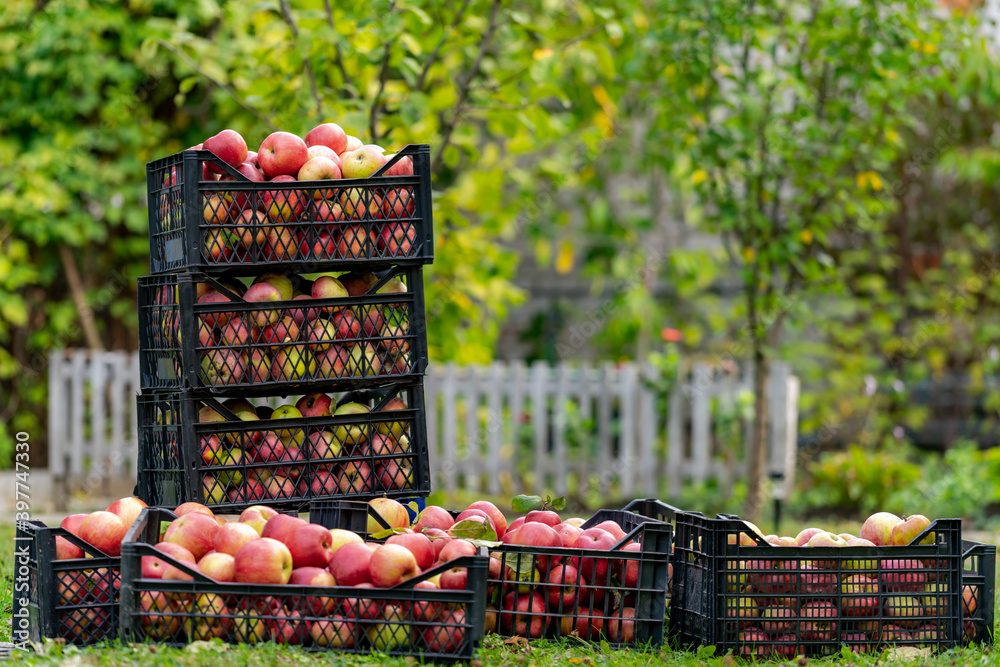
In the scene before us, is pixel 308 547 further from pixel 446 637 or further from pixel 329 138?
→ pixel 329 138

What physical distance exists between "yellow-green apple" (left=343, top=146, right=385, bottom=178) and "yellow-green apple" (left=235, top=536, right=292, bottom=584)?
1.35 metres

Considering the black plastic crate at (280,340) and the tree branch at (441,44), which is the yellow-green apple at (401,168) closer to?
the black plastic crate at (280,340)

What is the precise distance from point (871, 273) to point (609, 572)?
7679 millimetres

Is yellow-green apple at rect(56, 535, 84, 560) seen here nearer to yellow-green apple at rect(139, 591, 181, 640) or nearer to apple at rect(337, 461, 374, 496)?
yellow-green apple at rect(139, 591, 181, 640)

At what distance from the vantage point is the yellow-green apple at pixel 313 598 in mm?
2736

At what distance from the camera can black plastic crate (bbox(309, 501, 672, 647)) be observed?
118 inches

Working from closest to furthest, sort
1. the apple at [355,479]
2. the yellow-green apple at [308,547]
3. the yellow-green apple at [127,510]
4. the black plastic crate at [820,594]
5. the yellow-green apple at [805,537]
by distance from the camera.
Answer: the yellow-green apple at [308,547]
the black plastic crate at [820,594]
the yellow-green apple at [127,510]
the yellow-green apple at [805,537]
the apple at [355,479]

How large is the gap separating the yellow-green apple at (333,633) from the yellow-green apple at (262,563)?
0.16m

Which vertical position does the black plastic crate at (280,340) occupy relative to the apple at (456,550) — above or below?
above

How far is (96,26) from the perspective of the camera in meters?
7.96

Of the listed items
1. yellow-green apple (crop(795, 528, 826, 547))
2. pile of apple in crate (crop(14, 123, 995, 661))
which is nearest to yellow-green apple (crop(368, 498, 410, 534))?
pile of apple in crate (crop(14, 123, 995, 661))

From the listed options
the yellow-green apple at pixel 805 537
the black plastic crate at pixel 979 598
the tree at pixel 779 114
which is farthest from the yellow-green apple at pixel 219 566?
the tree at pixel 779 114

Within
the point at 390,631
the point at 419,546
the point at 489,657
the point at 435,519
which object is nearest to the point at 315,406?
the point at 435,519

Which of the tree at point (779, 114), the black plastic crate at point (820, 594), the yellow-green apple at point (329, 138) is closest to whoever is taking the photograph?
the black plastic crate at point (820, 594)
